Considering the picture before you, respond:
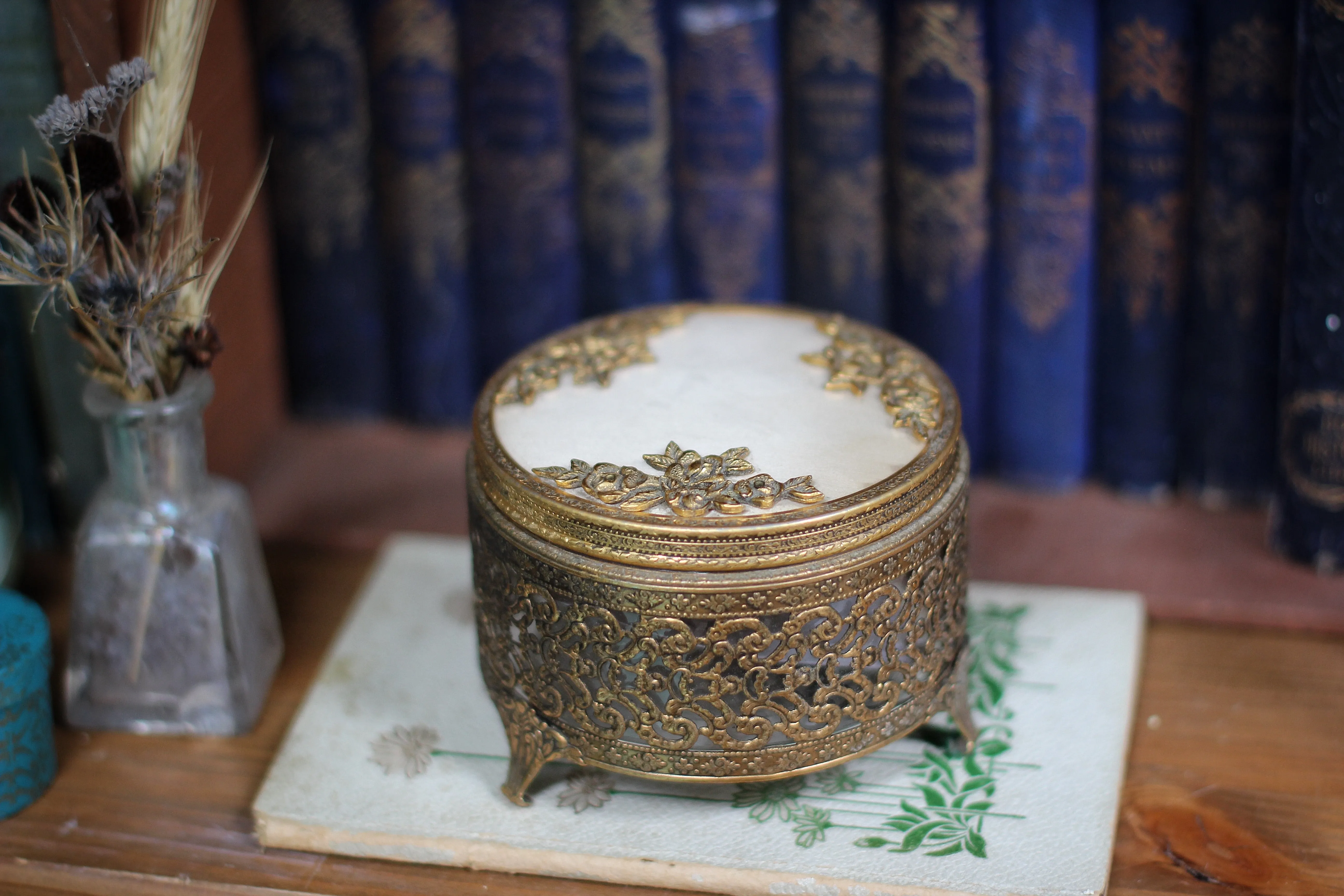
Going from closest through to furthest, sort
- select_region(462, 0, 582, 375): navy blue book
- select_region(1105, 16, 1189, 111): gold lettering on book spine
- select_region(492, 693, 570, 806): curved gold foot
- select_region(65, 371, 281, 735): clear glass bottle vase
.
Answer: select_region(492, 693, 570, 806): curved gold foot < select_region(65, 371, 281, 735): clear glass bottle vase < select_region(1105, 16, 1189, 111): gold lettering on book spine < select_region(462, 0, 582, 375): navy blue book

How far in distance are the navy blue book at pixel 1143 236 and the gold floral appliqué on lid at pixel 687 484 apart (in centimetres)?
50

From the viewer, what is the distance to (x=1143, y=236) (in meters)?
1.38

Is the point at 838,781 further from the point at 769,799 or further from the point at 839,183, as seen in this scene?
the point at 839,183

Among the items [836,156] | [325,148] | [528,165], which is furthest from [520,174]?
[836,156]

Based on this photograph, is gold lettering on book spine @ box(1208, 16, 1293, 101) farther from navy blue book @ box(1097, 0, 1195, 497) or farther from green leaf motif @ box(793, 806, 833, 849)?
green leaf motif @ box(793, 806, 833, 849)

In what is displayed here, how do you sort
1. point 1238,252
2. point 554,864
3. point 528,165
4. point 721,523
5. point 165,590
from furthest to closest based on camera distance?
point 528,165 → point 1238,252 → point 165,590 → point 554,864 → point 721,523

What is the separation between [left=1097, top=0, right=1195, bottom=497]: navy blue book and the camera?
51.9 inches

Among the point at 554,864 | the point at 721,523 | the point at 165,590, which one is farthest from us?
the point at 165,590

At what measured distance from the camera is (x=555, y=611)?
3.42 feet

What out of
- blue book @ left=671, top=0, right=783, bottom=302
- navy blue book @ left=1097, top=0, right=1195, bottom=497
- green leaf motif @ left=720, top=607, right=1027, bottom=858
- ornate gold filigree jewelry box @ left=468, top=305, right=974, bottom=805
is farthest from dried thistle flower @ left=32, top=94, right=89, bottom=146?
navy blue book @ left=1097, top=0, right=1195, bottom=497

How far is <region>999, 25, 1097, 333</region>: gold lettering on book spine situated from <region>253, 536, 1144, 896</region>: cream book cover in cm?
29

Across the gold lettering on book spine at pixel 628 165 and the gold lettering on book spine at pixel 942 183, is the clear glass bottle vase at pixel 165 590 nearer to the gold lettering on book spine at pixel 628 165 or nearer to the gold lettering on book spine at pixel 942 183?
the gold lettering on book spine at pixel 628 165

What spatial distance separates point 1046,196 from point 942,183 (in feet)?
0.29

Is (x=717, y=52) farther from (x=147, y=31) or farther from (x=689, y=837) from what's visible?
(x=689, y=837)
